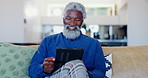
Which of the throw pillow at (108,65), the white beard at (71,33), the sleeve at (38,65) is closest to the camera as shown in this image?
the sleeve at (38,65)

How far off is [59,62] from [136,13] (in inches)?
125

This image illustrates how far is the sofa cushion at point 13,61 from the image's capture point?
1449 mm

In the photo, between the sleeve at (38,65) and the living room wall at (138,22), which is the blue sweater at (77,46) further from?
the living room wall at (138,22)

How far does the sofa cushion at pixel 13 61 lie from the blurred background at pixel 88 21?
2.37 metres

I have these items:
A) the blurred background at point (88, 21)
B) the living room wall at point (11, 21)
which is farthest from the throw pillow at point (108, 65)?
the living room wall at point (11, 21)

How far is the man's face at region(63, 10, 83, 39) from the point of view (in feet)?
4.75

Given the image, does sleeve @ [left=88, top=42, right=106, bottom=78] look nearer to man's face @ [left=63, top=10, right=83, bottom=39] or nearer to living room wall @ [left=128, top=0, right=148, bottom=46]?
man's face @ [left=63, top=10, right=83, bottom=39]

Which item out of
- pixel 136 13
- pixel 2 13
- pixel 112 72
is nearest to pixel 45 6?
pixel 2 13

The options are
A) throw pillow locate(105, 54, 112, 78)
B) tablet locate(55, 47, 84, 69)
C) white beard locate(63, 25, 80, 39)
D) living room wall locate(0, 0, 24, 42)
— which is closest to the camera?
tablet locate(55, 47, 84, 69)

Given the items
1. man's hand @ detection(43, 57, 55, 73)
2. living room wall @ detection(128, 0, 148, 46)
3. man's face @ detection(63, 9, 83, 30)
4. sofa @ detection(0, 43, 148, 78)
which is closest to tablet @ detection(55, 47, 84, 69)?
man's hand @ detection(43, 57, 55, 73)

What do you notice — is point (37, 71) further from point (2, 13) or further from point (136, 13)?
point (136, 13)

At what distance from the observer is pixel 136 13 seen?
4.05 m

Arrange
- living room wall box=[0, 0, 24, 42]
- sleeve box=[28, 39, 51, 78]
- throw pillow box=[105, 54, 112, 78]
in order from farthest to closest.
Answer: living room wall box=[0, 0, 24, 42]
throw pillow box=[105, 54, 112, 78]
sleeve box=[28, 39, 51, 78]

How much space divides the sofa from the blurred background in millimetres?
2219
